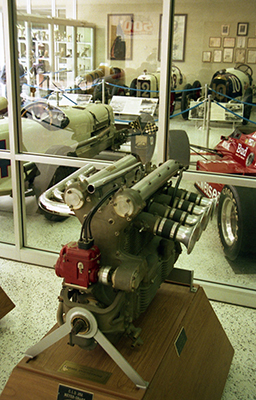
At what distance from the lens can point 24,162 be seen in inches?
134

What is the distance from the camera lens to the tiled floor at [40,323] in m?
2.26

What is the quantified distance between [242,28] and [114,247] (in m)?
1.79

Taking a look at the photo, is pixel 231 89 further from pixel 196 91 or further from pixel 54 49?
pixel 54 49

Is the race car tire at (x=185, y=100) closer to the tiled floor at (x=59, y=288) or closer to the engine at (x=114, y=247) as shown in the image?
the tiled floor at (x=59, y=288)

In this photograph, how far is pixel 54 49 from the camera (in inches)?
120

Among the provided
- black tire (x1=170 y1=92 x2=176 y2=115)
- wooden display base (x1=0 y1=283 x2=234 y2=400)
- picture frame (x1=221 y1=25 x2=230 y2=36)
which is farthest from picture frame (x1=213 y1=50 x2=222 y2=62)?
wooden display base (x1=0 y1=283 x2=234 y2=400)

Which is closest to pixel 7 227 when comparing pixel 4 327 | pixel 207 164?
pixel 4 327

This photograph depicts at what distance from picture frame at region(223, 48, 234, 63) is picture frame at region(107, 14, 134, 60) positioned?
644mm

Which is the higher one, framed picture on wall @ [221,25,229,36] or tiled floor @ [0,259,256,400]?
framed picture on wall @ [221,25,229,36]

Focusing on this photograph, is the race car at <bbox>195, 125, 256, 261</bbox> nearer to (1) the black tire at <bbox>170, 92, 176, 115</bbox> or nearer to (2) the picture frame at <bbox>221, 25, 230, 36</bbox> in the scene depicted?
(1) the black tire at <bbox>170, 92, 176, 115</bbox>

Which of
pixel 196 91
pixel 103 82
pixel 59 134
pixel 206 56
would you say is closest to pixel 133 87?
pixel 103 82

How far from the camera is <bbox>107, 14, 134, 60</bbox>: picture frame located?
2819mm

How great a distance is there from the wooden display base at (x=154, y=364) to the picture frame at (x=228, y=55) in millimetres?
1511

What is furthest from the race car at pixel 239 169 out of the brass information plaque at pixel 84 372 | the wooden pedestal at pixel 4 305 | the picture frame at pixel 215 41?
the brass information plaque at pixel 84 372
